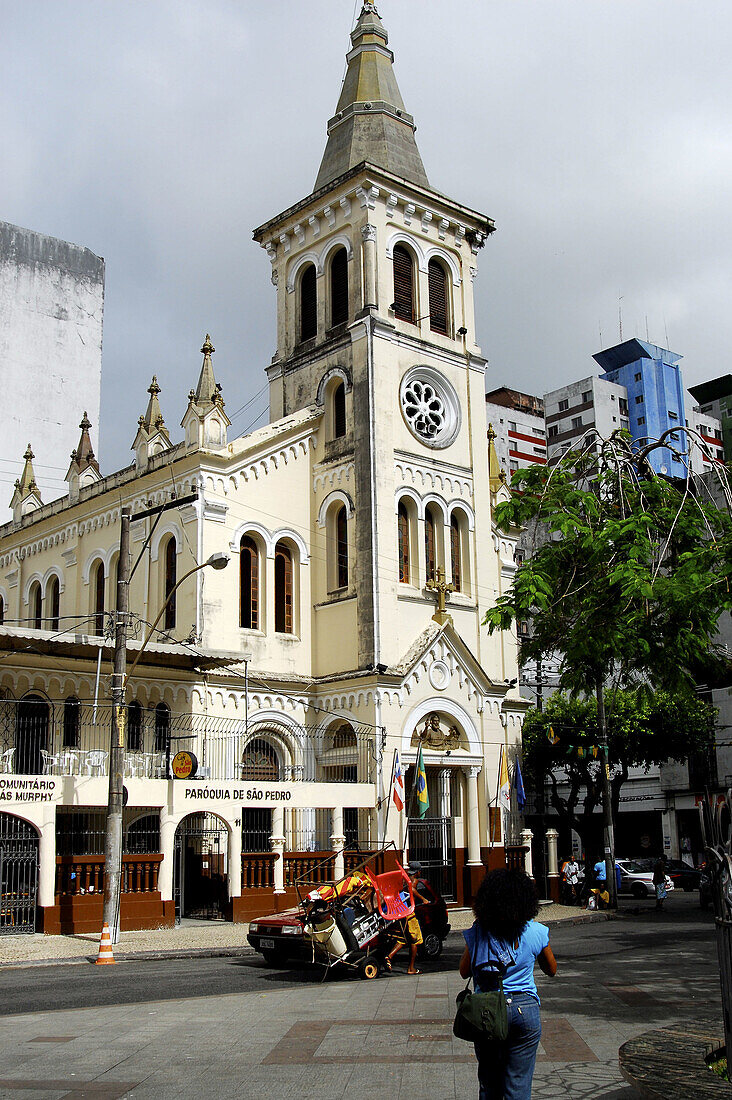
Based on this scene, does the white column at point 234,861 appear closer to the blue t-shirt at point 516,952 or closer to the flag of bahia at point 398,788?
the flag of bahia at point 398,788

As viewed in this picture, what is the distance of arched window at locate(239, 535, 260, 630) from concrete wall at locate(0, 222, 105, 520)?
23527 mm

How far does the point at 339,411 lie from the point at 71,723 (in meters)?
12.6

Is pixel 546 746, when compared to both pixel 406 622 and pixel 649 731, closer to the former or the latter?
pixel 649 731

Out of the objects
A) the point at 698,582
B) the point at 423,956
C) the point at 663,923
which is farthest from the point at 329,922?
the point at 663,923

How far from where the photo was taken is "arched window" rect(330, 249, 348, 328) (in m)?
36.4

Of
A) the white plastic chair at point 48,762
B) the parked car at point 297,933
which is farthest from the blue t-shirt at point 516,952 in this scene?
the white plastic chair at point 48,762

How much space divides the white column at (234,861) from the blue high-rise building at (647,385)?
224 ft

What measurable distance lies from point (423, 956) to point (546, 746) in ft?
93.3

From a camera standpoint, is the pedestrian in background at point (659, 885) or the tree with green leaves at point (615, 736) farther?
the tree with green leaves at point (615, 736)

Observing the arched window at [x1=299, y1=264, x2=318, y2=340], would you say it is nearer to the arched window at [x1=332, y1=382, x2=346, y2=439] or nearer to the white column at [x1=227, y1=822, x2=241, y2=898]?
the arched window at [x1=332, y1=382, x2=346, y2=439]

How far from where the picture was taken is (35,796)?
22.5 meters

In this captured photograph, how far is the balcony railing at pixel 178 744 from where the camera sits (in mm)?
27453

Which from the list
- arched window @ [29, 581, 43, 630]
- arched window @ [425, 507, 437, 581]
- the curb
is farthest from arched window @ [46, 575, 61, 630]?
the curb

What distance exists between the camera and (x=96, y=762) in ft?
88.6
